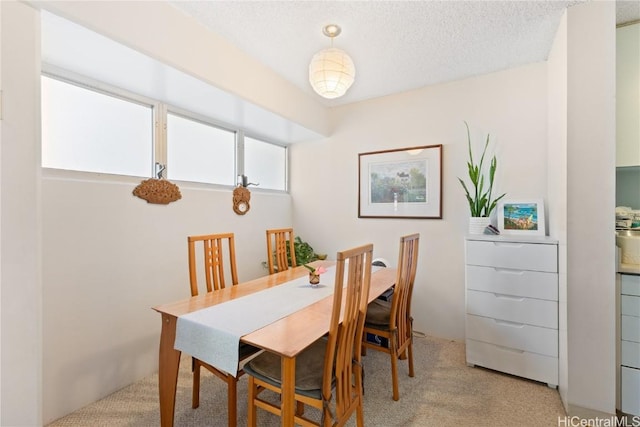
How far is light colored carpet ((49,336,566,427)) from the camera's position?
1683mm

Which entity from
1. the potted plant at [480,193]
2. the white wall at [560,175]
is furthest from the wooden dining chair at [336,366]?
the potted plant at [480,193]

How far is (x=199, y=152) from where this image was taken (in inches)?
108

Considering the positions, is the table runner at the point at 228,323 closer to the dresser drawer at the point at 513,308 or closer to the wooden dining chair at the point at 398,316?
the wooden dining chair at the point at 398,316

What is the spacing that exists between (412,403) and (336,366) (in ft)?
3.02

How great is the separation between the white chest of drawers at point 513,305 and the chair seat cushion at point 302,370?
1.41 meters

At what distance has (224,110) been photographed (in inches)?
101

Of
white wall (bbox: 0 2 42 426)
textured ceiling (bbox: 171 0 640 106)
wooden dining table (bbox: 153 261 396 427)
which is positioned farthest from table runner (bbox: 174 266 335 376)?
textured ceiling (bbox: 171 0 640 106)

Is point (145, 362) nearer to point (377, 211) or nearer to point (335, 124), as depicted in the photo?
point (377, 211)

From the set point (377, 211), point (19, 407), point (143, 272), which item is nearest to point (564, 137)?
point (377, 211)

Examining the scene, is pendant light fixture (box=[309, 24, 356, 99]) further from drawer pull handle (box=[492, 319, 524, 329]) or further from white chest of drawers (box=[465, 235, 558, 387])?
drawer pull handle (box=[492, 319, 524, 329])

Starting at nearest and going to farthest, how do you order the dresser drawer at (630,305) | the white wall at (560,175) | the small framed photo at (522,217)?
the dresser drawer at (630,305) < the white wall at (560,175) < the small framed photo at (522,217)

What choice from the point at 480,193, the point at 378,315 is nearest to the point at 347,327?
the point at 378,315

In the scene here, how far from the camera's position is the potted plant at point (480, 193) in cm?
238

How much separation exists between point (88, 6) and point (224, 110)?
1179mm
